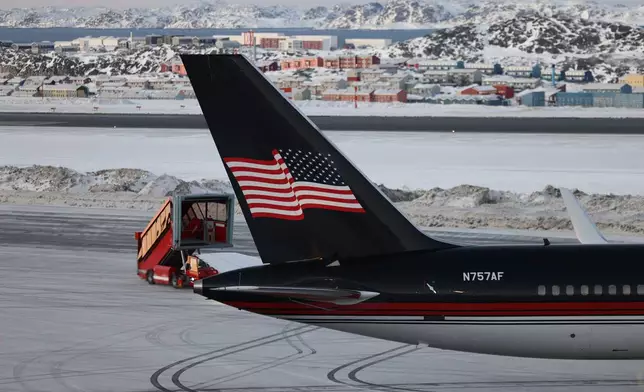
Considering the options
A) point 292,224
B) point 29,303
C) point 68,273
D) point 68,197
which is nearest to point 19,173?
point 68,197

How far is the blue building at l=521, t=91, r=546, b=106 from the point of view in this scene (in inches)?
6501

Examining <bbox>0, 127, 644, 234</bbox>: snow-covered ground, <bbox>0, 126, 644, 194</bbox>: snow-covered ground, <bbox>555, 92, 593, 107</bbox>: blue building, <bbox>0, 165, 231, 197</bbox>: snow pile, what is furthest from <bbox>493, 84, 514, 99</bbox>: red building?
<bbox>0, 165, 231, 197</bbox>: snow pile

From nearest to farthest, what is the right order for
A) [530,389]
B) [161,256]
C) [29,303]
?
1. [530,389]
2. [29,303]
3. [161,256]

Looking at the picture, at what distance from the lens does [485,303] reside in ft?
74.3

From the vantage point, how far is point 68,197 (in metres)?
66.5

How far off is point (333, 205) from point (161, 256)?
59.3 feet

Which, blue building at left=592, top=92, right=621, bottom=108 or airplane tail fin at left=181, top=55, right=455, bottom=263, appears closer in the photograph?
airplane tail fin at left=181, top=55, right=455, bottom=263

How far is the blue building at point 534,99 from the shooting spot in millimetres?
165125

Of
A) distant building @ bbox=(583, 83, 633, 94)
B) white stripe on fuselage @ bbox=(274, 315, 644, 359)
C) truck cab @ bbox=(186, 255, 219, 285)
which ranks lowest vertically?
truck cab @ bbox=(186, 255, 219, 285)

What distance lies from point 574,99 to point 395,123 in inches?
2057

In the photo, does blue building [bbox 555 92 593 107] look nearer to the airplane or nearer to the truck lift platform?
the truck lift platform

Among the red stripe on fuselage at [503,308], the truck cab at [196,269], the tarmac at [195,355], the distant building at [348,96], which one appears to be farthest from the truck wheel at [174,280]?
the distant building at [348,96]

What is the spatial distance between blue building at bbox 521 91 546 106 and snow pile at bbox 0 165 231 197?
10371 centimetres

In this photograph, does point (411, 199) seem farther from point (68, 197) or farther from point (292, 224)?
point (292, 224)
